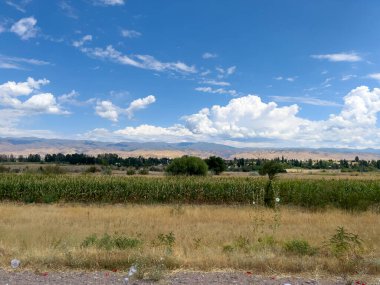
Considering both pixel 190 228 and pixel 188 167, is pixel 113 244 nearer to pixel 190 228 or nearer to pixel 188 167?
pixel 190 228

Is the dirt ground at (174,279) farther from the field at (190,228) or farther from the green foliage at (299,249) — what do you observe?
the green foliage at (299,249)

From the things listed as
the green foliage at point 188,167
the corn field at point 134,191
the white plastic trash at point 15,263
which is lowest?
the corn field at point 134,191

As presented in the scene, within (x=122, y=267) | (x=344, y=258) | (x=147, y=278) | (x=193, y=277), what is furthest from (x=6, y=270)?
(x=344, y=258)

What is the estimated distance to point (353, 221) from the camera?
60.0ft

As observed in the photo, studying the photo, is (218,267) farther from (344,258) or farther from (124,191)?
(124,191)

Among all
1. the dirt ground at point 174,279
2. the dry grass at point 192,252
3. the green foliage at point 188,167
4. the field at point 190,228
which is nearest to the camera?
the dirt ground at point 174,279

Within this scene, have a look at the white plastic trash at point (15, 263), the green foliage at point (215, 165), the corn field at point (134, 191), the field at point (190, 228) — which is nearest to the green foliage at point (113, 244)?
the field at point (190, 228)

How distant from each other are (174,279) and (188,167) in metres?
59.8

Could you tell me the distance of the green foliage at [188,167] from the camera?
66.1 meters

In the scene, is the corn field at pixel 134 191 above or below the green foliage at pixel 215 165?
below

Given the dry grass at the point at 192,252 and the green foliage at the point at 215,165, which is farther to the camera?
the green foliage at the point at 215,165

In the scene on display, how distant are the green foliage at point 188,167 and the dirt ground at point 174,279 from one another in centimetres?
5866

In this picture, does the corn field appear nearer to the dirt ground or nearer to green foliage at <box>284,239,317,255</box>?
green foliage at <box>284,239,317,255</box>

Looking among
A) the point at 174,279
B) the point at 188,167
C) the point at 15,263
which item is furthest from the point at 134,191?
the point at 188,167
